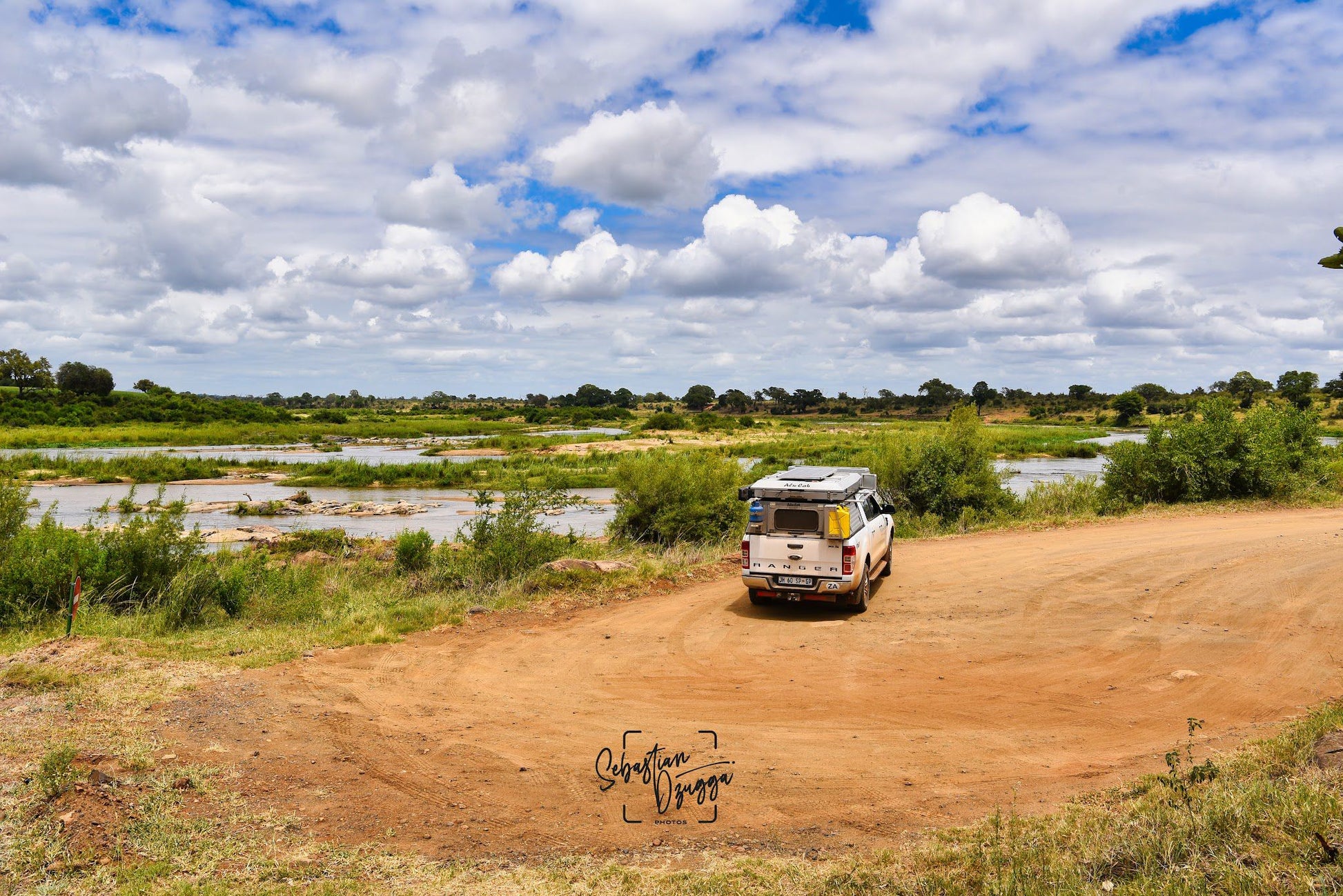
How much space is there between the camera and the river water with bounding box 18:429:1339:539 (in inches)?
1411

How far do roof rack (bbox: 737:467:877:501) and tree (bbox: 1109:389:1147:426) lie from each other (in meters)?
120

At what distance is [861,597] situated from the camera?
1380 cm

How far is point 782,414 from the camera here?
16638cm

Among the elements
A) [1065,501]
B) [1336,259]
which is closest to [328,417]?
[1065,501]

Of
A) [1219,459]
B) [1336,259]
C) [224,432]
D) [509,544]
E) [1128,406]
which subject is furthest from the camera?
[1128,406]

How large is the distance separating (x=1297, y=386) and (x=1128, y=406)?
160 feet

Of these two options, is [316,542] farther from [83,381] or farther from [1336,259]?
[83,381]

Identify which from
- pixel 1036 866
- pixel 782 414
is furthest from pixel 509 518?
pixel 782 414

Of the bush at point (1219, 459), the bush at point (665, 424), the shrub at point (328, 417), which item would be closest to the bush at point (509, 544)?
the bush at point (1219, 459)

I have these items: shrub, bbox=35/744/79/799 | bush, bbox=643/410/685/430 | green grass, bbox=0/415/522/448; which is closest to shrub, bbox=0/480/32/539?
shrub, bbox=35/744/79/799

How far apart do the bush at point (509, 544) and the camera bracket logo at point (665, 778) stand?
30.0 ft

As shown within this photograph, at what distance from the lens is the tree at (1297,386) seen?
219 feet

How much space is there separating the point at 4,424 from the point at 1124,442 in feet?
357

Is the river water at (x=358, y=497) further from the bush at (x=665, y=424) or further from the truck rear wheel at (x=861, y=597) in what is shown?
the bush at (x=665, y=424)
